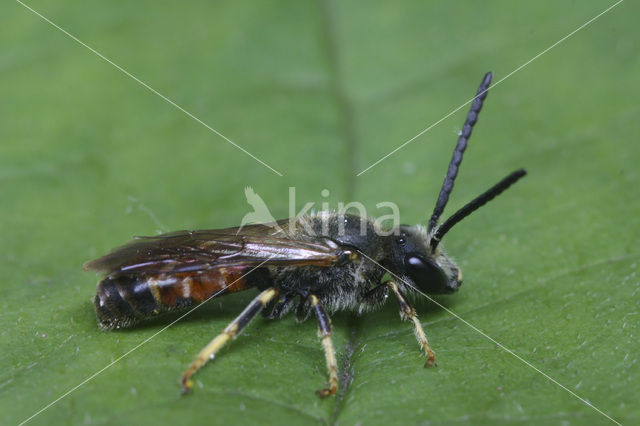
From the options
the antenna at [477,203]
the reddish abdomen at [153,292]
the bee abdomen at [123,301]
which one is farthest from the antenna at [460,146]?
the bee abdomen at [123,301]

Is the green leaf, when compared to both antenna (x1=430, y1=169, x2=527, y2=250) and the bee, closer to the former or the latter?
the bee

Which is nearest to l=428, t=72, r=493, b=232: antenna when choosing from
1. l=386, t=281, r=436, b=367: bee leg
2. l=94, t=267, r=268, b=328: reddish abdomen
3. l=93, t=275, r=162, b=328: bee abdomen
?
l=386, t=281, r=436, b=367: bee leg

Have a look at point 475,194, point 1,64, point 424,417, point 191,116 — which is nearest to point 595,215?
point 475,194

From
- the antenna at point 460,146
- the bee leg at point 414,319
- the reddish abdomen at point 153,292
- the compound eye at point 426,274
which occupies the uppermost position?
the antenna at point 460,146

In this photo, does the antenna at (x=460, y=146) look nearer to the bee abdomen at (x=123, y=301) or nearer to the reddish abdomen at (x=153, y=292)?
the reddish abdomen at (x=153, y=292)

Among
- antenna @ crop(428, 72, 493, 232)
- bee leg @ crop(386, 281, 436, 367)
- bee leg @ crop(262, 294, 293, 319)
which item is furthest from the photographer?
bee leg @ crop(262, 294, 293, 319)

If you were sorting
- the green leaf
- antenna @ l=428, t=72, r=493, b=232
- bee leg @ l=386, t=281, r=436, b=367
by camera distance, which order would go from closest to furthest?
the green leaf < bee leg @ l=386, t=281, r=436, b=367 < antenna @ l=428, t=72, r=493, b=232
